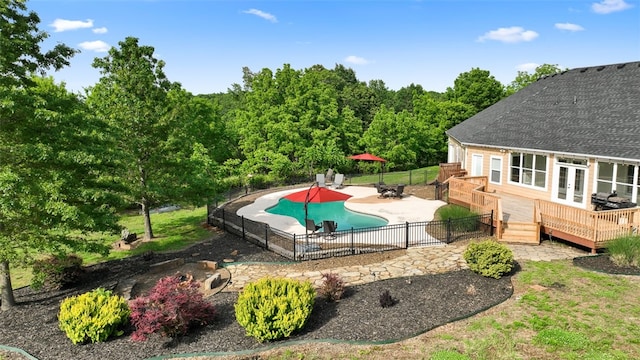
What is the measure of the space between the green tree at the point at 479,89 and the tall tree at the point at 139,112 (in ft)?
139

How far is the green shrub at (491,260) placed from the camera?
11.3m

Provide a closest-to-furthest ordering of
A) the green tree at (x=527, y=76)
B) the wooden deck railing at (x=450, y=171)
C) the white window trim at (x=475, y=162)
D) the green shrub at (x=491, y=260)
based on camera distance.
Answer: the green shrub at (x=491, y=260), the white window trim at (x=475, y=162), the wooden deck railing at (x=450, y=171), the green tree at (x=527, y=76)

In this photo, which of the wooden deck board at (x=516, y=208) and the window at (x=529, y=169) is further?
the window at (x=529, y=169)

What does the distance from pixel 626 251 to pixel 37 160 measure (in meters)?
17.0

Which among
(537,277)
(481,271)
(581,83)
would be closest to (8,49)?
(481,271)

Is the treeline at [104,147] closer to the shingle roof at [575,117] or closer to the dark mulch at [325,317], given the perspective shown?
the dark mulch at [325,317]

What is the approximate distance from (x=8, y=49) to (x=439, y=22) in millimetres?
32030

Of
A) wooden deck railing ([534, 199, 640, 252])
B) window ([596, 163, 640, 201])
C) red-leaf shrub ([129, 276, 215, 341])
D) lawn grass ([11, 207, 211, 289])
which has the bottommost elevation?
lawn grass ([11, 207, 211, 289])

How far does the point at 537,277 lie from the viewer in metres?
11.3

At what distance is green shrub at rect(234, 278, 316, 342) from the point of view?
8.22 metres

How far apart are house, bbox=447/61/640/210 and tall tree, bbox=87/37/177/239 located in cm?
1783

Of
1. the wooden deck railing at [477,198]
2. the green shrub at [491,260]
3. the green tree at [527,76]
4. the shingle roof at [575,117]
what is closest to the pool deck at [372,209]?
the wooden deck railing at [477,198]

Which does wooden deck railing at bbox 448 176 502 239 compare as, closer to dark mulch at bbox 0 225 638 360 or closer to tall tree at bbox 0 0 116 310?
dark mulch at bbox 0 225 638 360

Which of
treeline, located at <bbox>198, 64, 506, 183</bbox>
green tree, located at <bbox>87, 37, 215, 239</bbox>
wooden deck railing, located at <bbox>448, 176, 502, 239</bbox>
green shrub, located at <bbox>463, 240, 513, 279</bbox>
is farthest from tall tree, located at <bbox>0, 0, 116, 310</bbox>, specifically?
treeline, located at <bbox>198, 64, 506, 183</bbox>
